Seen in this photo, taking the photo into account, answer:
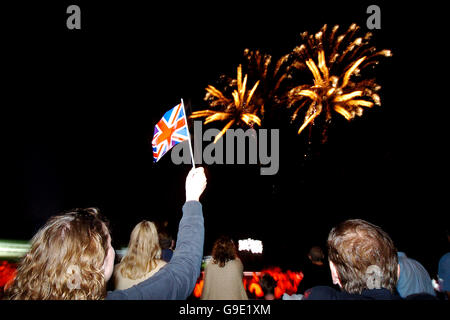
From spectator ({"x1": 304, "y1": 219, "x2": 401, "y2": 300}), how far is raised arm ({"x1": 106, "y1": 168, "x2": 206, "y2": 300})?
0.85m

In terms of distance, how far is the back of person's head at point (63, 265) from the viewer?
1.26 meters

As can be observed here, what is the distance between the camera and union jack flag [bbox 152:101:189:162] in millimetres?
3642

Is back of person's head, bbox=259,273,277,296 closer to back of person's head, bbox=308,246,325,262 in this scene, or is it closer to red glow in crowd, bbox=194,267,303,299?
back of person's head, bbox=308,246,325,262

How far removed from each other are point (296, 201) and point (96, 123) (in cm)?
2167

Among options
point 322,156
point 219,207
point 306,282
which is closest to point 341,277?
point 306,282

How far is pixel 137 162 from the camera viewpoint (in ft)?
76.3

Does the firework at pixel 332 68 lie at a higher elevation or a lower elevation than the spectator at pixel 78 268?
higher

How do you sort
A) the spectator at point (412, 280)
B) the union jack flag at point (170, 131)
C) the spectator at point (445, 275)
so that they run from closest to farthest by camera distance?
the spectator at point (412, 280) → the union jack flag at point (170, 131) → the spectator at point (445, 275)

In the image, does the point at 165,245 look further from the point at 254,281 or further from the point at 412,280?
the point at 254,281

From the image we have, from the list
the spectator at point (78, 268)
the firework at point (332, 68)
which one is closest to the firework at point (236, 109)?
the firework at point (332, 68)

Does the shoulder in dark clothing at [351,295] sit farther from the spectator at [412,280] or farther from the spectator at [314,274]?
the spectator at [314,274]

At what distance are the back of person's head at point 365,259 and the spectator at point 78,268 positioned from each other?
3.64 ft

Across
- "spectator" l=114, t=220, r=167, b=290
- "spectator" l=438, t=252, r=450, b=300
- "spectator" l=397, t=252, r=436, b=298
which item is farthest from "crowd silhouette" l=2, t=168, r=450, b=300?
"spectator" l=438, t=252, r=450, b=300

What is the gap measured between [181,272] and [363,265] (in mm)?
1252
